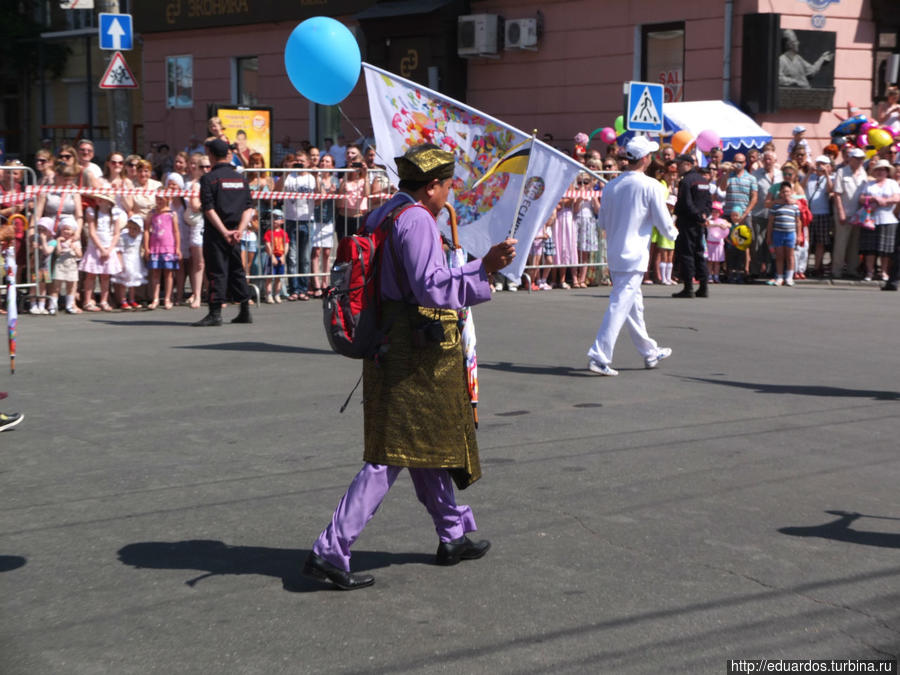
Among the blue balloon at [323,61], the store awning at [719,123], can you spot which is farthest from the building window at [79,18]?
the blue balloon at [323,61]

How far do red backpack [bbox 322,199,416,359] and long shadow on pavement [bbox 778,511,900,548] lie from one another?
7.10 feet

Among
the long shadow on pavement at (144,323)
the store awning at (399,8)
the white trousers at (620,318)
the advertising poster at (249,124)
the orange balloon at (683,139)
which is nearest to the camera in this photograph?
the white trousers at (620,318)

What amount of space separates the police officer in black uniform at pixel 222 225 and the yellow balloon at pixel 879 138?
473 inches

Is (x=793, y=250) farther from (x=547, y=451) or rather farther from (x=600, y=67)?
(x=547, y=451)

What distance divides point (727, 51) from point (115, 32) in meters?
10.5

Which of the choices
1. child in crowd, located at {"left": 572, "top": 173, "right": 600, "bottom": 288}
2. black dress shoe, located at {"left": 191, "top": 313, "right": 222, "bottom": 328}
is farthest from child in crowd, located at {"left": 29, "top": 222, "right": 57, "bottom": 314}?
child in crowd, located at {"left": 572, "top": 173, "right": 600, "bottom": 288}

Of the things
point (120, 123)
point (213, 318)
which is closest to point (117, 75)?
point (120, 123)

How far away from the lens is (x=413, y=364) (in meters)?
5.07

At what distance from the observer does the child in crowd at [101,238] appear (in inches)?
579

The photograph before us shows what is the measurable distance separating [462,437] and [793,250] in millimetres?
15210

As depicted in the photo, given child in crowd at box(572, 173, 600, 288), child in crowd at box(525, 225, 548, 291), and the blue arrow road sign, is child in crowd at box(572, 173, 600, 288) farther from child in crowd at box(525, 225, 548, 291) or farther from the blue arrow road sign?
the blue arrow road sign

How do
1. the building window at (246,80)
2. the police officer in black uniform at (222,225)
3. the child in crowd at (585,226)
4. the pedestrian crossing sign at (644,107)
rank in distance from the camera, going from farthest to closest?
the building window at (246,80) < the child in crowd at (585,226) < the pedestrian crossing sign at (644,107) < the police officer in black uniform at (222,225)

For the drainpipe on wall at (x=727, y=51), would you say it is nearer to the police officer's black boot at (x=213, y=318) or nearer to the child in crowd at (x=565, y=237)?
the child in crowd at (x=565, y=237)

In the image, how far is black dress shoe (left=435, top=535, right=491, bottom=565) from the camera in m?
5.33
